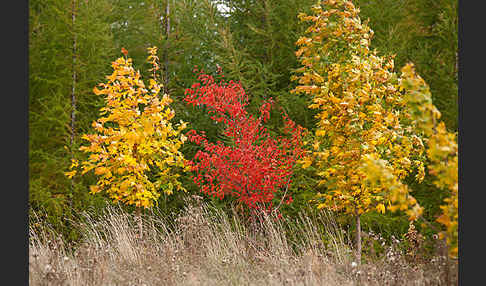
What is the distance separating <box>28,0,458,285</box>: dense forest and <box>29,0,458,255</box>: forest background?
42 millimetres

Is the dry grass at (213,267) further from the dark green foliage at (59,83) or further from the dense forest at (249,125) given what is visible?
the dark green foliage at (59,83)

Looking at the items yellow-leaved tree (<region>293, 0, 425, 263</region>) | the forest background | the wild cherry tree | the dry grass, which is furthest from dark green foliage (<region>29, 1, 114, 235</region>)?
yellow-leaved tree (<region>293, 0, 425, 263</region>)

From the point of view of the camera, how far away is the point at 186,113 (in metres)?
9.30

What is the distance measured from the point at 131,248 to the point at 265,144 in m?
2.69

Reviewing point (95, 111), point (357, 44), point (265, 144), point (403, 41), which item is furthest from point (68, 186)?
point (403, 41)

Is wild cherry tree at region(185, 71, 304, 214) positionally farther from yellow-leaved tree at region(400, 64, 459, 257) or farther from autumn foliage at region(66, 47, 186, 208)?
yellow-leaved tree at region(400, 64, 459, 257)

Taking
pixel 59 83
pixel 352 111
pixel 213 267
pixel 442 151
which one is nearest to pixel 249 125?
pixel 352 111

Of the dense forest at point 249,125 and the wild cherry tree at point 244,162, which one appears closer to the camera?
the dense forest at point 249,125

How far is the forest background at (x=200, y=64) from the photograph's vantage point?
26.9 feet

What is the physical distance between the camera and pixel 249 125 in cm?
772

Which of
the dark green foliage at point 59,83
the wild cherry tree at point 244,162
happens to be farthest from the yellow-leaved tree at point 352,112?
the dark green foliage at point 59,83

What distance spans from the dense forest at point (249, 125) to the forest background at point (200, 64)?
0.14 ft

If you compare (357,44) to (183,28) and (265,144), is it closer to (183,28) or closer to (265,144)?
(265,144)

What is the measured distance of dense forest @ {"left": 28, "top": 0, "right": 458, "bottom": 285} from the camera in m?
5.65
